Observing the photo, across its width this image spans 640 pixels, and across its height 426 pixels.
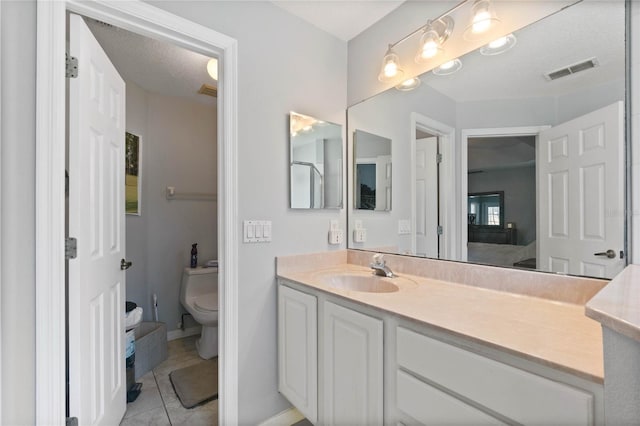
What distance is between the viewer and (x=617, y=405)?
0.48 meters

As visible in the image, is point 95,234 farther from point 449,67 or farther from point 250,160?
point 449,67

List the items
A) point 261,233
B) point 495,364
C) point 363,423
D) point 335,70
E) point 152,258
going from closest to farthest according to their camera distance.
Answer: point 495,364, point 363,423, point 261,233, point 335,70, point 152,258

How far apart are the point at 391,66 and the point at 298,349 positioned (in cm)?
168

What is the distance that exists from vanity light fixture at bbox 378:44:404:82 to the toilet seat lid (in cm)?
208

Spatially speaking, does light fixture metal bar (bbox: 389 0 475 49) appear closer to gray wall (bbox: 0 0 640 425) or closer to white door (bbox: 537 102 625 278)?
gray wall (bbox: 0 0 640 425)

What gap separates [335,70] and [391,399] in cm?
189

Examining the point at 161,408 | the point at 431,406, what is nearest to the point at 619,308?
the point at 431,406

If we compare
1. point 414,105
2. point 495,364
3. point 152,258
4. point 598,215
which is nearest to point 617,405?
point 495,364

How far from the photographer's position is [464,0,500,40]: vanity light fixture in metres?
1.23

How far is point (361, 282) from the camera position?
5.22ft

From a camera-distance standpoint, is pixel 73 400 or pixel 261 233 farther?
pixel 261 233

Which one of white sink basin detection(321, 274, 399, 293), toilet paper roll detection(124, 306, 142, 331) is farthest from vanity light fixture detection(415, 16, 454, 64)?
toilet paper roll detection(124, 306, 142, 331)

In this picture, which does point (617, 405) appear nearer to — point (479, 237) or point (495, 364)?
point (495, 364)

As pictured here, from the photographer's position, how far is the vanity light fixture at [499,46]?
4.01ft
